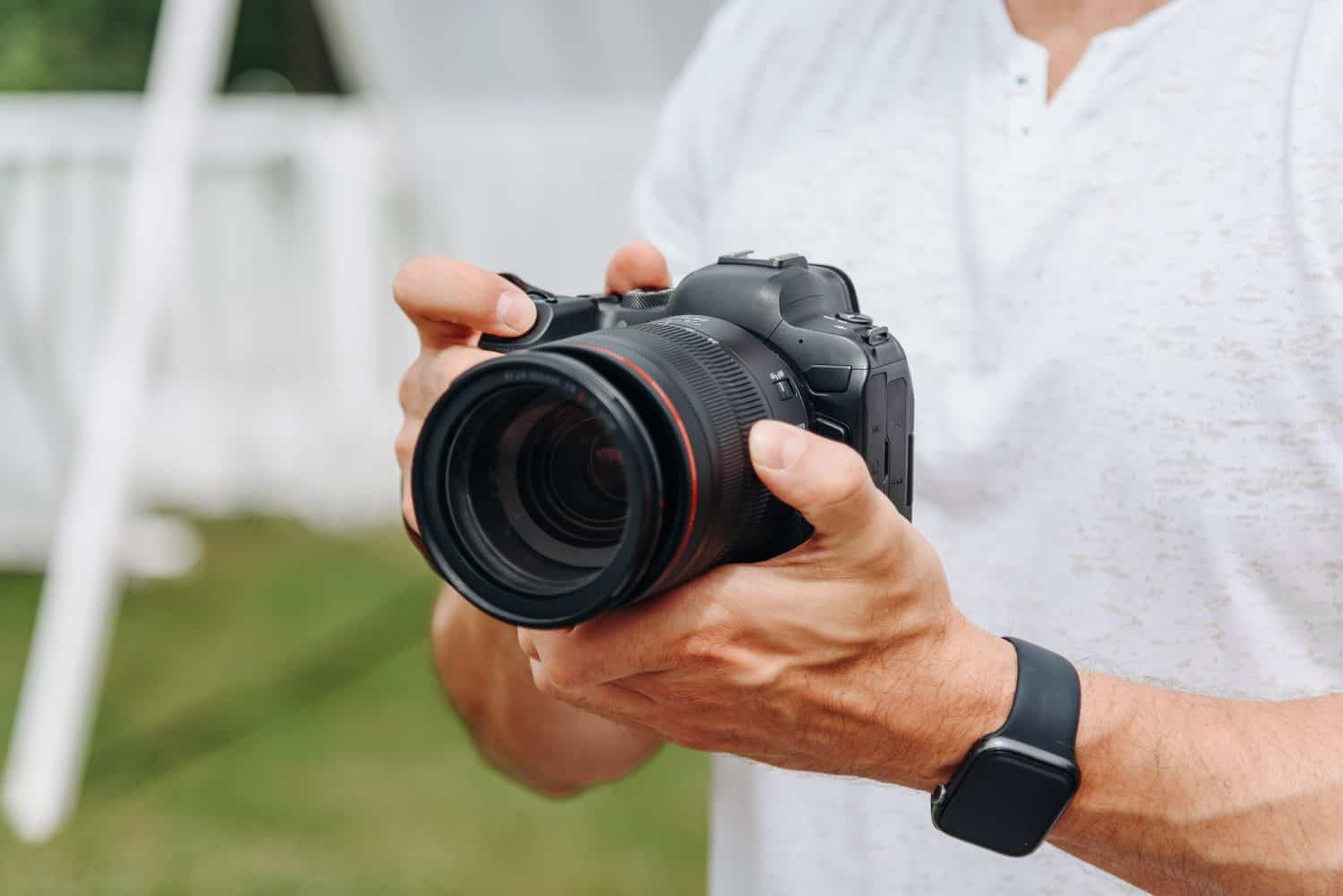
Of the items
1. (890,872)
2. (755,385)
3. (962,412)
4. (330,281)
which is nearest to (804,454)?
(755,385)

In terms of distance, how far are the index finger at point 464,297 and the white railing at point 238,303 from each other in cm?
209

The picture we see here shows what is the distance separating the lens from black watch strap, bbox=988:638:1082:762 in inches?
29.4

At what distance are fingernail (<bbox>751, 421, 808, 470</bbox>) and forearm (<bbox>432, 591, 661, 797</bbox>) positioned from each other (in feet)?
1.33

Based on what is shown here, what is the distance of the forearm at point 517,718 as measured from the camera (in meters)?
1.06

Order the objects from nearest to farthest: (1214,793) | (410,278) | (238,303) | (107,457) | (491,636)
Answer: (1214,793) < (410,278) < (491,636) < (107,457) < (238,303)

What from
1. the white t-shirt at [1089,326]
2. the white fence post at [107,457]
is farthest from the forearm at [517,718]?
the white fence post at [107,457]

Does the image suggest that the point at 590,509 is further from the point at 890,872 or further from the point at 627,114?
the point at 627,114

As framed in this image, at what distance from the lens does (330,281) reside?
3.52 metres

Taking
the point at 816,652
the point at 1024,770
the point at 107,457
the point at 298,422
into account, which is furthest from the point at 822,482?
the point at 298,422

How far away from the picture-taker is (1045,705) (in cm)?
75

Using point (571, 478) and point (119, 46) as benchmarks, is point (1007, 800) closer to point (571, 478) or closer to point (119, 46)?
point (571, 478)

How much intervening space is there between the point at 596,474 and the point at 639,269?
0.26 meters

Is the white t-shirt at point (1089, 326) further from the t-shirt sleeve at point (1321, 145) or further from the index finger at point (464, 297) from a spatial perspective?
the index finger at point (464, 297)

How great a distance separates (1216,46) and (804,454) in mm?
438
